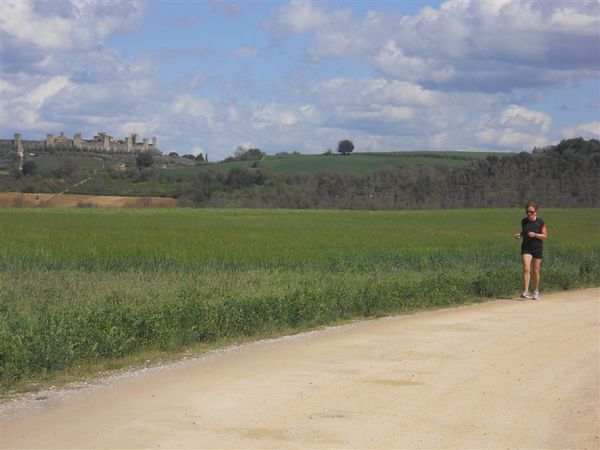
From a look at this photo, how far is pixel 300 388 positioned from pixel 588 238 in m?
36.1

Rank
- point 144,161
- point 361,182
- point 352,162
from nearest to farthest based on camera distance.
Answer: point 361,182 → point 352,162 → point 144,161

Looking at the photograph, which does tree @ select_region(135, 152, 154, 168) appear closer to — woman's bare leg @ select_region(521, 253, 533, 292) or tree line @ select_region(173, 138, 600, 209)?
tree line @ select_region(173, 138, 600, 209)

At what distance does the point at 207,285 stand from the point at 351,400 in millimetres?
9362

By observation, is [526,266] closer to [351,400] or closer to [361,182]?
[351,400]

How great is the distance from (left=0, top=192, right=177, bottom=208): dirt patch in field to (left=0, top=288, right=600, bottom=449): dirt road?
279ft

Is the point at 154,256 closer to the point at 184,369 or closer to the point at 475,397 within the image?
the point at 184,369

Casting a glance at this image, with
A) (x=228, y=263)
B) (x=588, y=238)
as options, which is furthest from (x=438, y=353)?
(x=588, y=238)

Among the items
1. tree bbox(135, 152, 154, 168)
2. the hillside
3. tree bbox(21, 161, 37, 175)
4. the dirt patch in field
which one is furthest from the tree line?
tree bbox(135, 152, 154, 168)

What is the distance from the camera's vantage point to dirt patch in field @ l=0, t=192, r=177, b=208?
9588 centimetres

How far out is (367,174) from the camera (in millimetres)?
115250

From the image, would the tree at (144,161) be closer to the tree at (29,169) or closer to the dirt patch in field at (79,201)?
the tree at (29,169)

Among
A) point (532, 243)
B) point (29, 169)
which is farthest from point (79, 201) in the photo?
point (532, 243)

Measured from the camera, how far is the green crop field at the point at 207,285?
11297mm

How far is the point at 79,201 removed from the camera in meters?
99.1
